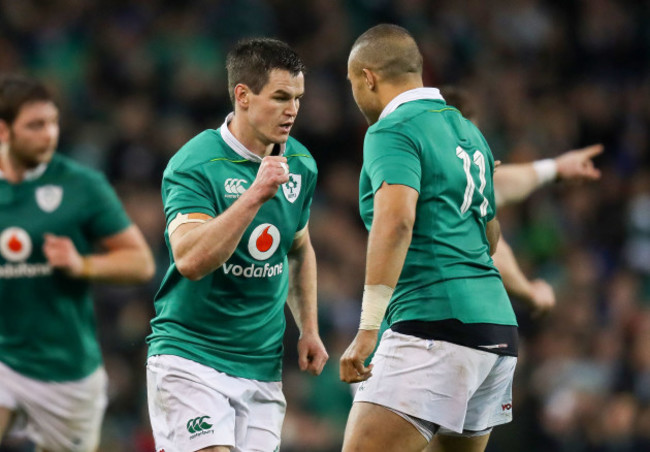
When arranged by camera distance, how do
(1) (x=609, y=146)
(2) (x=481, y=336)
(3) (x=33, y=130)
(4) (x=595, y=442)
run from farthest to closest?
(1) (x=609, y=146) < (4) (x=595, y=442) < (3) (x=33, y=130) < (2) (x=481, y=336)

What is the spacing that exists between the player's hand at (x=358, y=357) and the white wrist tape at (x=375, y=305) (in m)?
0.03

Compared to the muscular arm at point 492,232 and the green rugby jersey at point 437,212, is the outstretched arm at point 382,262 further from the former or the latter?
the muscular arm at point 492,232

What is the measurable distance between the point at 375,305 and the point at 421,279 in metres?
0.37

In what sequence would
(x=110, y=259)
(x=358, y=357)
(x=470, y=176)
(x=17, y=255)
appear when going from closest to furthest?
(x=358, y=357), (x=470, y=176), (x=17, y=255), (x=110, y=259)

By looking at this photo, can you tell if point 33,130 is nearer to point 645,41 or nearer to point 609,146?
point 609,146

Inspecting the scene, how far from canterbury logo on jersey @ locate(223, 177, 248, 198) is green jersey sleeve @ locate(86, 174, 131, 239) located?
3.92 ft

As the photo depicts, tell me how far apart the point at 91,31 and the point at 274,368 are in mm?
7595

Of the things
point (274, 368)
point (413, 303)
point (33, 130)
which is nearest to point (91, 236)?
point (33, 130)

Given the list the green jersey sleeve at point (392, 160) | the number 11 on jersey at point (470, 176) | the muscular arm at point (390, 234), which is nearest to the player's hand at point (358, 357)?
the muscular arm at point (390, 234)

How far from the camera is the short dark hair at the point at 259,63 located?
187 inches

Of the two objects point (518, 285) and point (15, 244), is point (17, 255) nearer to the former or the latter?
point (15, 244)

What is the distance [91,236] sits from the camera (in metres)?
5.66

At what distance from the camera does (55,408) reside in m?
5.53

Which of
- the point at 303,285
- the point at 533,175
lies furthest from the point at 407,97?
the point at 533,175
